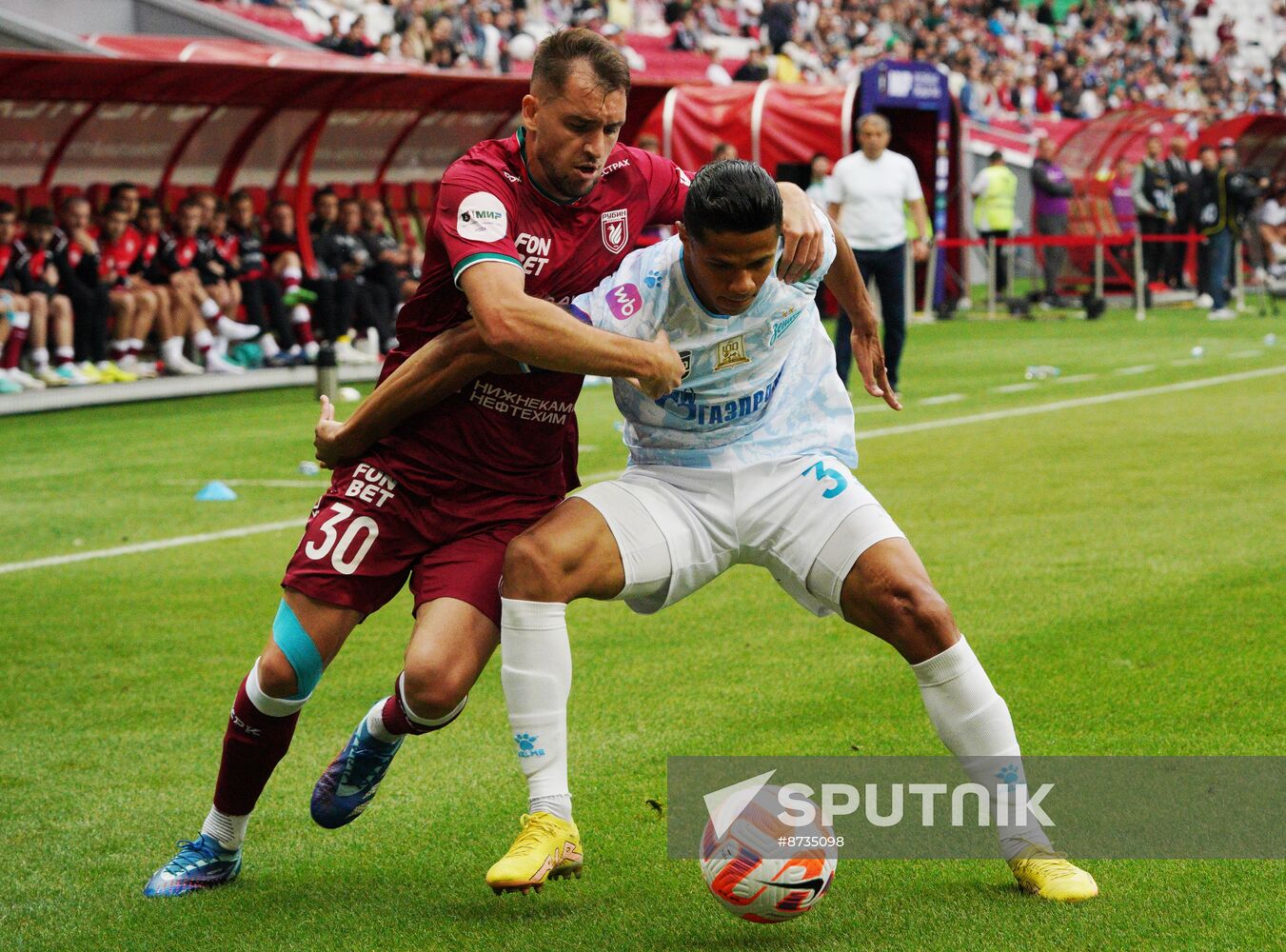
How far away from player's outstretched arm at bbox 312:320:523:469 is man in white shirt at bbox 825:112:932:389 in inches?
407

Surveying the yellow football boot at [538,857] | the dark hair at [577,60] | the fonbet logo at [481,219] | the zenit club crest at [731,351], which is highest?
the dark hair at [577,60]

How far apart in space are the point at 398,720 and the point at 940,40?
34.0 meters

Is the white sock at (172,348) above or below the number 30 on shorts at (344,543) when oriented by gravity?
below

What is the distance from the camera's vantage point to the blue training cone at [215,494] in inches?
398

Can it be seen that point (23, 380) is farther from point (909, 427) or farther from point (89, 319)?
point (909, 427)

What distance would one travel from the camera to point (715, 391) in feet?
13.9

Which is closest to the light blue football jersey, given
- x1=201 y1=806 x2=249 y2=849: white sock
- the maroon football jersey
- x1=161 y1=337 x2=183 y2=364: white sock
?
the maroon football jersey

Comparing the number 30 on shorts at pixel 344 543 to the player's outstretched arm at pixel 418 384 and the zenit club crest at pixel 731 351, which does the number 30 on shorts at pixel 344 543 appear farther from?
the zenit club crest at pixel 731 351

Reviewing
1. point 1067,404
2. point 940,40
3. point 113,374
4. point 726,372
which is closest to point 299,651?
point 726,372

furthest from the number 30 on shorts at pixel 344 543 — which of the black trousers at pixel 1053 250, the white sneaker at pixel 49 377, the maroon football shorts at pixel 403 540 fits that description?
the black trousers at pixel 1053 250

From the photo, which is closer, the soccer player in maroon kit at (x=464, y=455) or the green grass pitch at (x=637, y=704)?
the green grass pitch at (x=637, y=704)

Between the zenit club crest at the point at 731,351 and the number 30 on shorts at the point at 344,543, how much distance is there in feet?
3.05

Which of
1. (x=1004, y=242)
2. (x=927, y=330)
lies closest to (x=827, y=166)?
(x=927, y=330)

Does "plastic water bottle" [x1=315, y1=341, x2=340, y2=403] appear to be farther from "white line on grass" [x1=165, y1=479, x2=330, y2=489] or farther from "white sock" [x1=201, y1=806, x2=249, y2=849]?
"white sock" [x1=201, y1=806, x2=249, y2=849]
